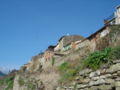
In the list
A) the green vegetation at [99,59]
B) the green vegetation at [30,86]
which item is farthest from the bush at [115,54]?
the green vegetation at [30,86]

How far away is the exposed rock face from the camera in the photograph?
361 inches

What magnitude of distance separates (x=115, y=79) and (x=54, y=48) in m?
45.3

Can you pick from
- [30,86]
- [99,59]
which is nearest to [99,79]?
[99,59]

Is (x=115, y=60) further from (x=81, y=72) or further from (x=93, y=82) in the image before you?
(x=81, y=72)

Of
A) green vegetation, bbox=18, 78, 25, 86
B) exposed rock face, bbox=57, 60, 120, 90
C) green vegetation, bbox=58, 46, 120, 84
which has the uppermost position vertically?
green vegetation, bbox=18, 78, 25, 86

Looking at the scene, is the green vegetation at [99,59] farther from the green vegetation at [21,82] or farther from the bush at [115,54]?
the green vegetation at [21,82]

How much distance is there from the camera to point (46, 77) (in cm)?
1658

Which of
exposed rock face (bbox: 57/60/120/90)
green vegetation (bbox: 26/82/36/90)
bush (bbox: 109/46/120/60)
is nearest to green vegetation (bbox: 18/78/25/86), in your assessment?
green vegetation (bbox: 26/82/36/90)

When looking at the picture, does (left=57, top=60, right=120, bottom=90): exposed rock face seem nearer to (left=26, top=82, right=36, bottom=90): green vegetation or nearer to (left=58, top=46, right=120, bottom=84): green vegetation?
(left=58, top=46, right=120, bottom=84): green vegetation

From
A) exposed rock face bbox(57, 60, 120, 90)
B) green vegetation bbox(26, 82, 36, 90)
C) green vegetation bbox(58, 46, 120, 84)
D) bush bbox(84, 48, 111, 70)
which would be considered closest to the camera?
exposed rock face bbox(57, 60, 120, 90)

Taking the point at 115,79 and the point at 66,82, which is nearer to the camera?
the point at 115,79

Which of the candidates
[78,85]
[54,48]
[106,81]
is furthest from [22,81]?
[54,48]

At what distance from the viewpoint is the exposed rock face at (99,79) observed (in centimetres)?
918

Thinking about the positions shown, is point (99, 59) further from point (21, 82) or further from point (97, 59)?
point (21, 82)
